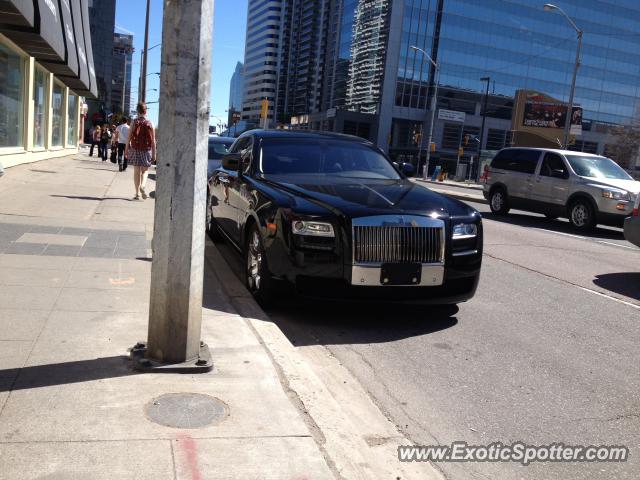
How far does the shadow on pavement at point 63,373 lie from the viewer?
11.0 ft

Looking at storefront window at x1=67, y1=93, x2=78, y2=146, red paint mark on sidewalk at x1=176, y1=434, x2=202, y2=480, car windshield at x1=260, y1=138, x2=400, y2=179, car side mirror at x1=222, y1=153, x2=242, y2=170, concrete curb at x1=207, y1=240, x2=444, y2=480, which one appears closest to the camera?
red paint mark on sidewalk at x1=176, y1=434, x2=202, y2=480

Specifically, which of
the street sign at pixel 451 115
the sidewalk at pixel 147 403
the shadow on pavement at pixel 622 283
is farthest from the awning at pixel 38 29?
the street sign at pixel 451 115

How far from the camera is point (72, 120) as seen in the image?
32.1 m

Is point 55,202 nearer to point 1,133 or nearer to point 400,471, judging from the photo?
point 1,133

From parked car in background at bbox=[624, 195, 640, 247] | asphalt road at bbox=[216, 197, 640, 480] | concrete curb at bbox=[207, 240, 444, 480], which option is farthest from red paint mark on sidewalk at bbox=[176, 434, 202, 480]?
parked car in background at bbox=[624, 195, 640, 247]

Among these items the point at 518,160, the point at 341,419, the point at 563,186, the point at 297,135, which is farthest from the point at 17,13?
the point at 563,186

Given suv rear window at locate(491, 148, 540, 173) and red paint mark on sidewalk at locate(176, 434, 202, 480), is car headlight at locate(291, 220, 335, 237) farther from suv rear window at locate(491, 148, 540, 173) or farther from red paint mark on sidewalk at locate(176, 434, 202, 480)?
suv rear window at locate(491, 148, 540, 173)

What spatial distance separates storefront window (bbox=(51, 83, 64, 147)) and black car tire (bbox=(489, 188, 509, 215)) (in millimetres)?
17398

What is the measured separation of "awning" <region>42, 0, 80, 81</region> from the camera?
1822 centimetres

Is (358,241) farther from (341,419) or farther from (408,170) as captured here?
(408,170)

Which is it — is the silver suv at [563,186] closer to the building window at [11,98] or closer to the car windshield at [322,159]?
the car windshield at [322,159]

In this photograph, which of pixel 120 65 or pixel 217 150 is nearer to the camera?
pixel 217 150

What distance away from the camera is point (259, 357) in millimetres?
4113

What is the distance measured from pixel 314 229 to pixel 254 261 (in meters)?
1.05
